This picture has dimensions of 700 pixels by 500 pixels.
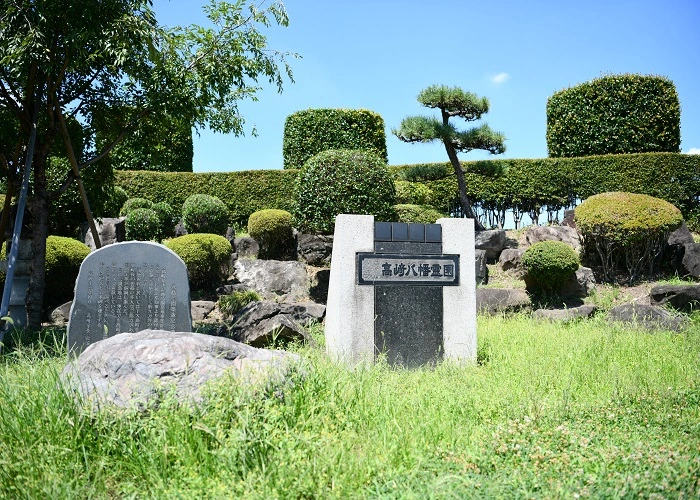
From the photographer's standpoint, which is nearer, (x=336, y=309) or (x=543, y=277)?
(x=336, y=309)

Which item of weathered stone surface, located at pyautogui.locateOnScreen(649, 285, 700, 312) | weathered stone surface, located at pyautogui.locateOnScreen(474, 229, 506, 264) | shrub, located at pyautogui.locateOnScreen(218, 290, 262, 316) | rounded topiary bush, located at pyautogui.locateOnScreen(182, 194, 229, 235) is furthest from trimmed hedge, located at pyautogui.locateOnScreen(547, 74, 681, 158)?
shrub, located at pyautogui.locateOnScreen(218, 290, 262, 316)

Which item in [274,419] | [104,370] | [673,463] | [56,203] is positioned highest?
[56,203]

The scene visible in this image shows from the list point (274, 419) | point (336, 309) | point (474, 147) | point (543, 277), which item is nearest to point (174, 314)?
point (336, 309)

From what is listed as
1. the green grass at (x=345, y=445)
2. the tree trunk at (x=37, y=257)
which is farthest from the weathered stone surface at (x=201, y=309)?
the green grass at (x=345, y=445)

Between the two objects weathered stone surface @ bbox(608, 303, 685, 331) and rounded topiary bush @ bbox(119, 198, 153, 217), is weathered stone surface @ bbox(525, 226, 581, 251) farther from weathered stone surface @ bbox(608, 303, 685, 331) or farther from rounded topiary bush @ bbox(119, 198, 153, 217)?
rounded topiary bush @ bbox(119, 198, 153, 217)

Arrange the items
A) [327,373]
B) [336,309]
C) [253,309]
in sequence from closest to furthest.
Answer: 1. [327,373]
2. [336,309]
3. [253,309]

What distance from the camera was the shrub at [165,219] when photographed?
525 inches

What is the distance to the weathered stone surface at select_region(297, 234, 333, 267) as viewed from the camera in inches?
471

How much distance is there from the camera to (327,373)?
3953 millimetres

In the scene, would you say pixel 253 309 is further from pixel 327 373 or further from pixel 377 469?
pixel 377 469

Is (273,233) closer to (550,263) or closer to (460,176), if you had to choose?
(460,176)

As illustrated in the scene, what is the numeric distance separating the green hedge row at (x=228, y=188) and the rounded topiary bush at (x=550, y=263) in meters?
7.20

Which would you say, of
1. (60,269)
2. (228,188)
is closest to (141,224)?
(60,269)

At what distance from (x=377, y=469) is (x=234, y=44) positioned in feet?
22.3
